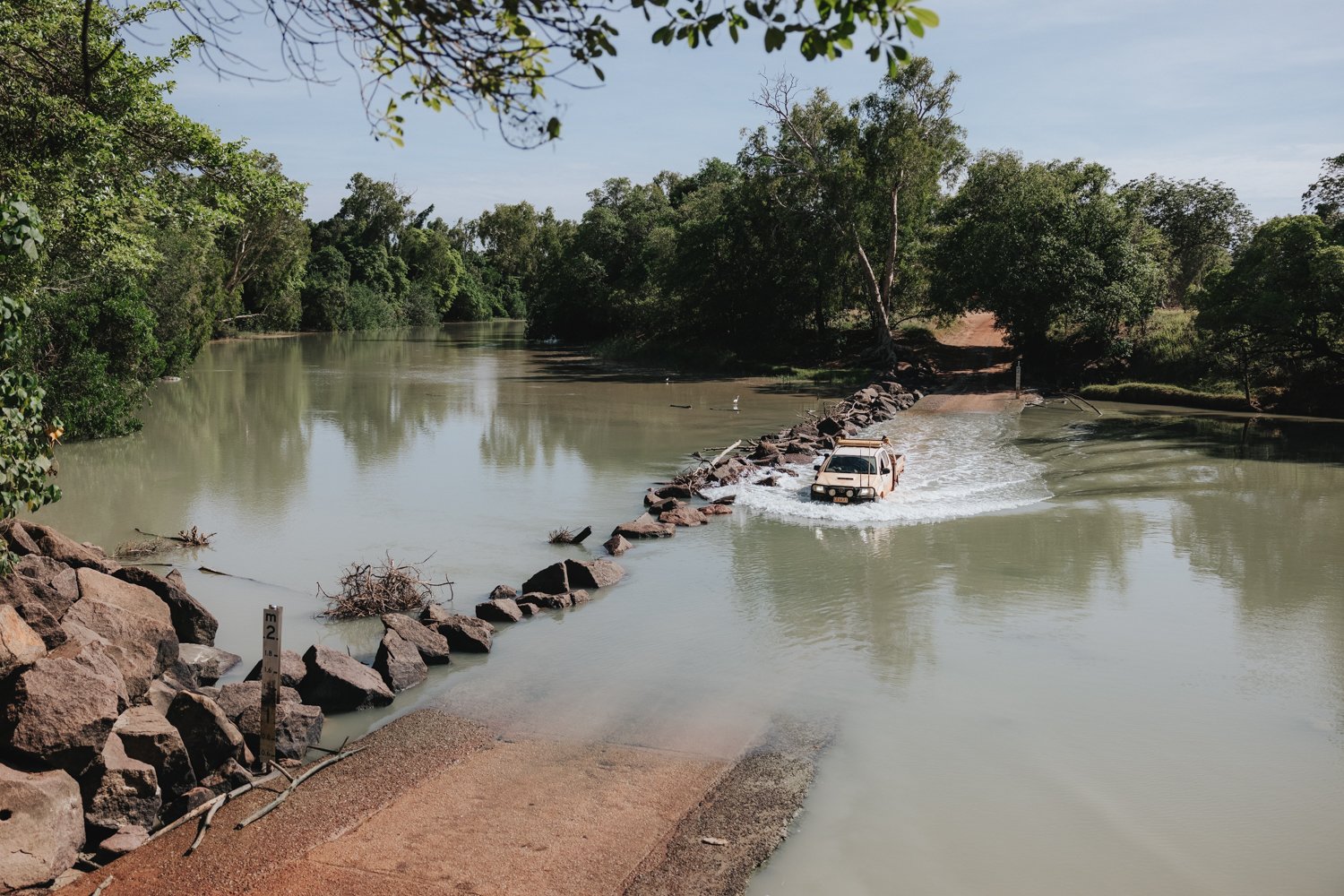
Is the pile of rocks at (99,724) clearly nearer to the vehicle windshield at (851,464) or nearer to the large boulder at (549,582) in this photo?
the large boulder at (549,582)

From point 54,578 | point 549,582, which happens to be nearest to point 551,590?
point 549,582

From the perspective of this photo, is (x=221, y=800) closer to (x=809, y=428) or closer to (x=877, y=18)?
(x=877, y=18)

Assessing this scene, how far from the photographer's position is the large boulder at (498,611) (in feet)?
49.9

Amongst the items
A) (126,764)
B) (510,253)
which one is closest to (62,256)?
(126,764)

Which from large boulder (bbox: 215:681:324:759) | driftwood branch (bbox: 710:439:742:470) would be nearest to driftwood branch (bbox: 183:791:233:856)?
large boulder (bbox: 215:681:324:759)

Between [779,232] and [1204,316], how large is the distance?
27217 millimetres

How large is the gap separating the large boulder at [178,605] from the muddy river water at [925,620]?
721 mm

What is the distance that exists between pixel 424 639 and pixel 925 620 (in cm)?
779

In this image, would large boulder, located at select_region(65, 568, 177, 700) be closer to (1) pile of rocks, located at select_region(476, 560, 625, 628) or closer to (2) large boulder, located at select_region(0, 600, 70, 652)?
(2) large boulder, located at select_region(0, 600, 70, 652)

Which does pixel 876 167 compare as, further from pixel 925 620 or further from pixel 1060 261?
pixel 925 620

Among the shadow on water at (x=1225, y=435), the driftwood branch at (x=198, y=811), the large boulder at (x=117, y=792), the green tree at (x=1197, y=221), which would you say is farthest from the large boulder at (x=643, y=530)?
the green tree at (x=1197, y=221)

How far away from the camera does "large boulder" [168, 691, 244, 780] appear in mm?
9805

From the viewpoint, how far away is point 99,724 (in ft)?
28.9

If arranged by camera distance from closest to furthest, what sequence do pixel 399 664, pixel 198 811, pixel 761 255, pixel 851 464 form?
pixel 198 811 < pixel 399 664 < pixel 851 464 < pixel 761 255
